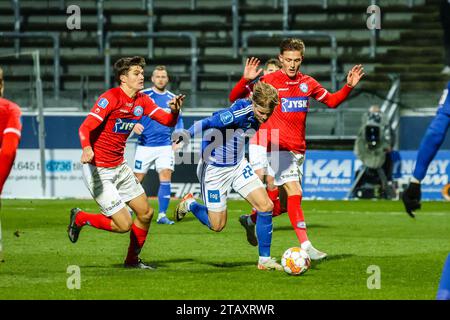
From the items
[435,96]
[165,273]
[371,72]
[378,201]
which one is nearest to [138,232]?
[165,273]

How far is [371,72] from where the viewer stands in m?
29.0

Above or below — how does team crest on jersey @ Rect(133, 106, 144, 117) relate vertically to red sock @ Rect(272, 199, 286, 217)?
above

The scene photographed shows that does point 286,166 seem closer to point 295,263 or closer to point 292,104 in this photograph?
point 292,104

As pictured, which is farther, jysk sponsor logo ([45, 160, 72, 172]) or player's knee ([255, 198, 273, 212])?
jysk sponsor logo ([45, 160, 72, 172])

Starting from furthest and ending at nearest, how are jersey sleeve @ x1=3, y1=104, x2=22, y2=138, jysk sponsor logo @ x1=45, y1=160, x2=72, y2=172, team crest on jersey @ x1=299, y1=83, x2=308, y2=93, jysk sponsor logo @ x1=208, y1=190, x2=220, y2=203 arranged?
jysk sponsor logo @ x1=45, y1=160, x2=72, y2=172
team crest on jersey @ x1=299, y1=83, x2=308, y2=93
jysk sponsor logo @ x1=208, y1=190, x2=220, y2=203
jersey sleeve @ x1=3, y1=104, x2=22, y2=138

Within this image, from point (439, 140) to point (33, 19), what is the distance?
84.9ft

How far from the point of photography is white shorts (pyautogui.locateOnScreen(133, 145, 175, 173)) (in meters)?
18.7

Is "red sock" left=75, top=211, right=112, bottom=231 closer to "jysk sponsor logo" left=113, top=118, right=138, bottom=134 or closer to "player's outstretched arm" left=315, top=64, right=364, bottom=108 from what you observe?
"jysk sponsor logo" left=113, top=118, right=138, bottom=134

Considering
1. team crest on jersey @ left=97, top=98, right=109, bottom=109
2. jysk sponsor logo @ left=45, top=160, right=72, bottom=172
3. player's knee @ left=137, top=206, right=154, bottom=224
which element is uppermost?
team crest on jersey @ left=97, top=98, right=109, bottom=109

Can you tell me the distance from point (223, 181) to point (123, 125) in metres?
1.33

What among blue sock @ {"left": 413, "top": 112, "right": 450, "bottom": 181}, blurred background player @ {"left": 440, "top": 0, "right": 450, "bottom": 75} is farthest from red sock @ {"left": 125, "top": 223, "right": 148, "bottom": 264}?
blurred background player @ {"left": 440, "top": 0, "right": 450, "bottom": 75}

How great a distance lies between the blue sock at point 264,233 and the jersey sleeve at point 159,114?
143cm

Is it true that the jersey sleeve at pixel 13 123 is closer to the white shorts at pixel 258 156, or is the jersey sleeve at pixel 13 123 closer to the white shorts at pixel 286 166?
the white shorts at pixel 286 166
